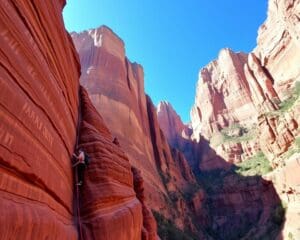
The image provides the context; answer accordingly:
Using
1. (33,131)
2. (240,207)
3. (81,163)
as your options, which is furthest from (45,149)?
(240,207)

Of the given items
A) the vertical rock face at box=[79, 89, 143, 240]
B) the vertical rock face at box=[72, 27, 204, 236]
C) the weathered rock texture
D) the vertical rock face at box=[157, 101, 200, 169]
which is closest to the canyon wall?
the vertical rock face at box=[157, 101, 200, 169]

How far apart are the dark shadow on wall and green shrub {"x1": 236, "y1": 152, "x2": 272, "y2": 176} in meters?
1.03

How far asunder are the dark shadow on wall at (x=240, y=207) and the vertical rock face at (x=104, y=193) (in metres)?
24.2

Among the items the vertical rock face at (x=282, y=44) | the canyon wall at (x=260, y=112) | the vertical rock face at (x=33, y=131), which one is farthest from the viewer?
the vertical rock face at (x=282, y=44)

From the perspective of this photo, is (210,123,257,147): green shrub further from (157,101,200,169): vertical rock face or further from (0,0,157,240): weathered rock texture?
(0,0,157,240): weathered rock texture

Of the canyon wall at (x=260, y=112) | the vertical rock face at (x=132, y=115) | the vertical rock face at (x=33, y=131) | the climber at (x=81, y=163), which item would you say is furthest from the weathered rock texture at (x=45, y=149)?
the canyon wall at (x=260, y=112)

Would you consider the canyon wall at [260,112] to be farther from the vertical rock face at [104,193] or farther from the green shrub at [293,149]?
the vertical rock face at [104,193]

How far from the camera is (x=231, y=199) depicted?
41.5 metres

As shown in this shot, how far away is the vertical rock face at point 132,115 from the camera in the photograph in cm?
2989

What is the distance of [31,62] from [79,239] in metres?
4.06

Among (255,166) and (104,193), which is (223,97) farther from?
(104,193)

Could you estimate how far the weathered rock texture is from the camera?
3.69 m

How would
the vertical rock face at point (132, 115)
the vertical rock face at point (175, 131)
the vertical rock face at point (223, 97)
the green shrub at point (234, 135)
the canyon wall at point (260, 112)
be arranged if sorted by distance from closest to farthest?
the vertical rock face at point (132, 115)
the canyon wall at point (260, 112)
the green shrub at point (234, 135)
the vertical rock face at point (223, 97)
the vertical rock face at point (175, 131)

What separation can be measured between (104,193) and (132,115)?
28474 millimetres
